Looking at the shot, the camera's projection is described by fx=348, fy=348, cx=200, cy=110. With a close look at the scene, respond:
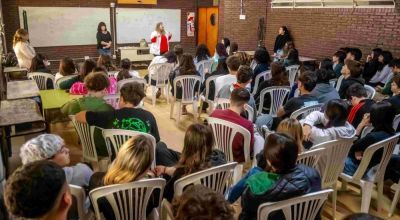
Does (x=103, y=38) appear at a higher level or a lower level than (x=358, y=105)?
higher

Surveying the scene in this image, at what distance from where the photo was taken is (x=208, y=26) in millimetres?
11828

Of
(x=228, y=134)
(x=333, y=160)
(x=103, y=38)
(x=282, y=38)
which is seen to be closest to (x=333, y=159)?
(x=333, y=160)

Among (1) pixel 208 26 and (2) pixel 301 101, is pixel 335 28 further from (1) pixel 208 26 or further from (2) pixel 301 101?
(1) pixel 208 26

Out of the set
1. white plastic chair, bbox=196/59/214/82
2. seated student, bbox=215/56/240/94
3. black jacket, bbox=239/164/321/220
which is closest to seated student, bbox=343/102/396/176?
black jacket, bbox=239/164/321/220

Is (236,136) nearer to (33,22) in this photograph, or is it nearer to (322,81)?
(322,81)

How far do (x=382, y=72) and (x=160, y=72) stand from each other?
3.81m

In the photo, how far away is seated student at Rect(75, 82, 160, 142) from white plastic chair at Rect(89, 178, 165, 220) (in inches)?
33.7

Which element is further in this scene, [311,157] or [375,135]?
[375,135]

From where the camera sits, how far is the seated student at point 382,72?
5895 millimetres

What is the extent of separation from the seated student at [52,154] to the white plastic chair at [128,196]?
268mm

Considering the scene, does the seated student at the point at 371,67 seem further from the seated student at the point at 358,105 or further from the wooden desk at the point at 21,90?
the wooden desk at the point at 21,90

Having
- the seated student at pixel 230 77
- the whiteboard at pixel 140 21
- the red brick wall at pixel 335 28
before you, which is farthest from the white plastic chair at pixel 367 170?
the whiteboard at pixel 140 21

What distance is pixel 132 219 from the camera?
2.04 m

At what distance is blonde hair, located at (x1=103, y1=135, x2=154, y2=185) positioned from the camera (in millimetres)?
1925
